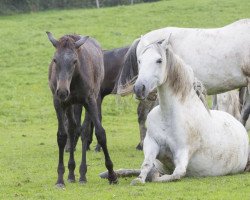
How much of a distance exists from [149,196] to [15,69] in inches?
872

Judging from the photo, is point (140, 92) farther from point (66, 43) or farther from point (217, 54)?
point (217, 54)

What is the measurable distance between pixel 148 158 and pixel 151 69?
1.22m

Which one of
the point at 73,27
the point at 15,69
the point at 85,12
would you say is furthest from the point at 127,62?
the point at 85,12

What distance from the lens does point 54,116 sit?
73.9ft

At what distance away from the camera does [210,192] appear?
8.39m

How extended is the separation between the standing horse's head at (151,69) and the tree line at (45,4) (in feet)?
132

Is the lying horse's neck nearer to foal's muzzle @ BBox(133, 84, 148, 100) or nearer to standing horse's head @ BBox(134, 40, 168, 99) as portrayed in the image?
standing horse's head @ BBox(134, 40, 168, 99)

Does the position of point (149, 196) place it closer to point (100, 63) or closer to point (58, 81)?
point (58, 81)

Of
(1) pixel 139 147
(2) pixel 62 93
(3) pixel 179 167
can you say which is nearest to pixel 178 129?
(3) pixel 179 167

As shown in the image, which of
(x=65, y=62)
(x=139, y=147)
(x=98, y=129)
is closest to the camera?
(x=65, y=62)

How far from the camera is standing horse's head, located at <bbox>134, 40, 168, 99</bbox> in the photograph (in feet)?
28.6

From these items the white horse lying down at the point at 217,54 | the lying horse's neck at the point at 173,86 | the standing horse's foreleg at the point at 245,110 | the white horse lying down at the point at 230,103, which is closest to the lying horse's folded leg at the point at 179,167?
the lying horse's neck at the point at 173,86

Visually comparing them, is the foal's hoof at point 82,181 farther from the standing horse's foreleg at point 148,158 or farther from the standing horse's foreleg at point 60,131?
the standing horse's foreleg at point 148,158

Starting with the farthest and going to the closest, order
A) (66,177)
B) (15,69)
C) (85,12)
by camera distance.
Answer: (85,12) < (15,69) < (66,177)
